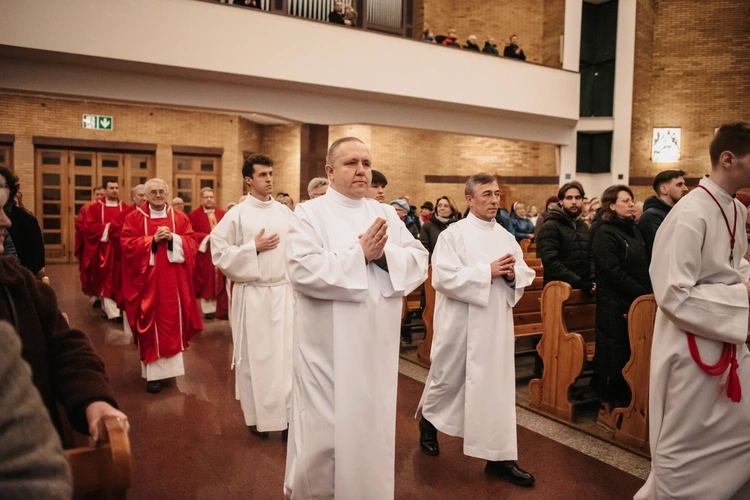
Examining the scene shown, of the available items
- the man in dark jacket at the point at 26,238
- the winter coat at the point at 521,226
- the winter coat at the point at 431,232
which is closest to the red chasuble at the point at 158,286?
the man in dark jacket at the point at 26,238

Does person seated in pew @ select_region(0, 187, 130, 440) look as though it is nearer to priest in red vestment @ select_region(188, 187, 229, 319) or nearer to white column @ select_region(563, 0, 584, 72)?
priest in red vestment @ select_region(188, 187, 229, 319)

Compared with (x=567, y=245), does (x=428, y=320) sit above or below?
below

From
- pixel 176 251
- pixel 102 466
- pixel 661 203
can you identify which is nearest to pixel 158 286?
pixel 176 251

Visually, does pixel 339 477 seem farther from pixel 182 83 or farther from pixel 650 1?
pixel 650 1

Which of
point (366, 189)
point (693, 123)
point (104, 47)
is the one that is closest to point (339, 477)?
point (366, 189)

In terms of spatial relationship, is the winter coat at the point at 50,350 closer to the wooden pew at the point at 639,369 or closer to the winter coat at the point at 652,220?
the wooden pew at the point at 639,369

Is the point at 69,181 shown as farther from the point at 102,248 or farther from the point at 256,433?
the point at 256,433

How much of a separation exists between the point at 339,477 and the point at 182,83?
946 cm

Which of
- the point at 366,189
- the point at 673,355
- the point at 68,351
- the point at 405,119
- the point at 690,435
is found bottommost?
the point at 690,435

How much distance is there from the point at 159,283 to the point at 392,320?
10.6 feet

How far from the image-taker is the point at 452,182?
63.0ft

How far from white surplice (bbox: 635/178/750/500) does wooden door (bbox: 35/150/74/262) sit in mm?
15742

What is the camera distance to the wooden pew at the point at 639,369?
4.00m

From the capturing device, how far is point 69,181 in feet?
50.9
